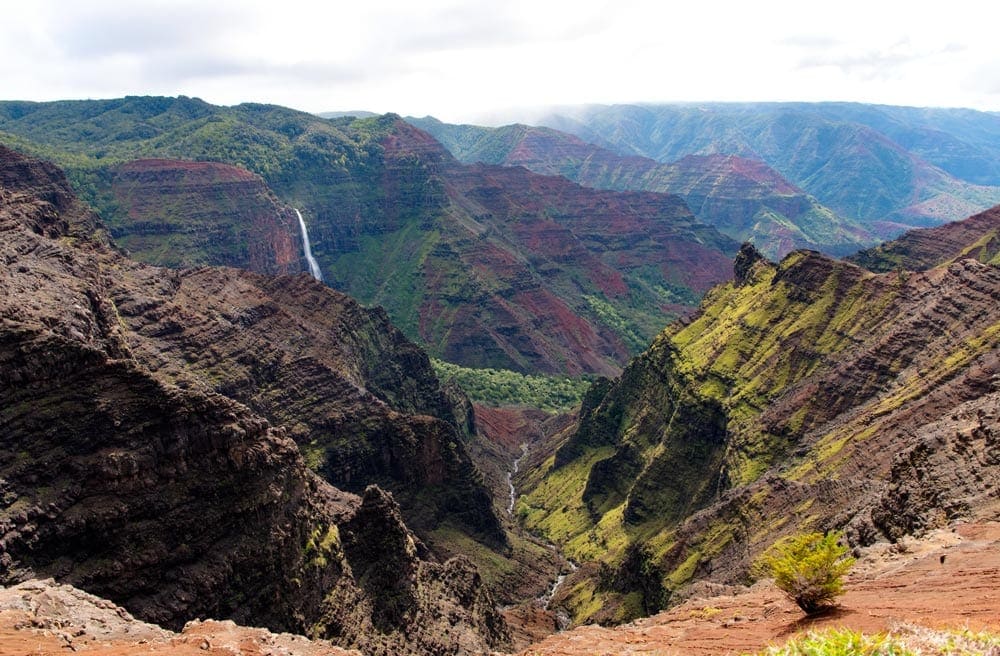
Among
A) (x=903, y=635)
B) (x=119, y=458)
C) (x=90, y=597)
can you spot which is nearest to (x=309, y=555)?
(x=119, y=458)

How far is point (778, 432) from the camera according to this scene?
100875mm

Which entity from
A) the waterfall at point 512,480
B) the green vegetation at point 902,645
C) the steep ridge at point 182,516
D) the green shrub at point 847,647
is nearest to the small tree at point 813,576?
the green vegetation at point 902,645

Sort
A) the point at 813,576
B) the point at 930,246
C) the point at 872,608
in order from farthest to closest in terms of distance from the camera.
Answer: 1. the point at 930,246
2. the point at 813,576
3. the point at 872,608

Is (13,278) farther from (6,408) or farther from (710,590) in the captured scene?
(710,590)

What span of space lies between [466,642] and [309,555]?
15.7 m

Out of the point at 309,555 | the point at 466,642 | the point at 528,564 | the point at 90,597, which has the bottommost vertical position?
the point at 528,564

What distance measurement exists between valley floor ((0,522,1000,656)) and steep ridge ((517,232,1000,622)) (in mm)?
7127

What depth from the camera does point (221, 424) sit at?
177 feet

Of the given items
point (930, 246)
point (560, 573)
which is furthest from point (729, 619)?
point (930, 246)

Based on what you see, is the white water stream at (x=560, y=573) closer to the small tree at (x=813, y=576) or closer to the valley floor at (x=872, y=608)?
the valley floor at (x=872, y=608)

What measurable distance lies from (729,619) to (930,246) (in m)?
170

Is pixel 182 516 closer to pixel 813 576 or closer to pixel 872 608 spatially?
pixel 813 576

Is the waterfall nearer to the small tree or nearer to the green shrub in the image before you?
the small tree

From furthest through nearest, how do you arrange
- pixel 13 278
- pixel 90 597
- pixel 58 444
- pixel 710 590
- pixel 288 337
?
pixel 288 337
pixel 13 278
pixel 710 590
pixel 58 444
pixel 90 597
